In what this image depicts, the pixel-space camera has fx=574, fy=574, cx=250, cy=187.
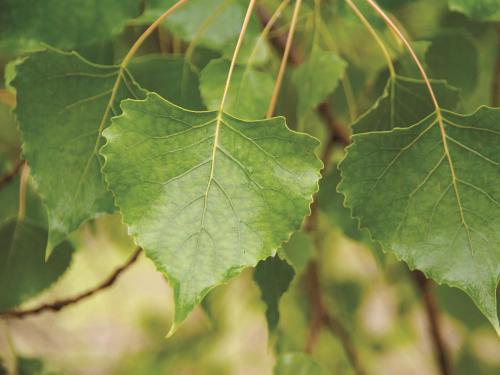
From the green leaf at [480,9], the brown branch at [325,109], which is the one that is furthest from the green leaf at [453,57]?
the green leaf at [480,9]

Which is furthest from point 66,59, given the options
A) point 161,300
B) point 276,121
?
A: point 161,300

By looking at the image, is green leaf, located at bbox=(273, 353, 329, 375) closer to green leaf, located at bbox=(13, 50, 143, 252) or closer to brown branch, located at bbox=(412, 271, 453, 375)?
green leaf, located at bbox=(13, 50, 143, 252)

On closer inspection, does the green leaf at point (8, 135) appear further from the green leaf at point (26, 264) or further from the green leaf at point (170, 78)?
the green leaf at point (170, 78)

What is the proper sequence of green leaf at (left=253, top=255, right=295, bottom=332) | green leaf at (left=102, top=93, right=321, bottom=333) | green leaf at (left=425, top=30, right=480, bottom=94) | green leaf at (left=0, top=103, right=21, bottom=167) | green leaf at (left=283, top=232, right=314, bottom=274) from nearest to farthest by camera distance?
green leaf at (left=102, top=93, right=321, bottom=333) < green leaf at (left=253, top=255, right=295, bottom=332) < green leaf at (left=283, top=232, right=314, bottom=274) < green leaf at (left=425, top=30, right=480, bottom=94) < green leaf at (left=0, top=103, right=21, bottom=167)

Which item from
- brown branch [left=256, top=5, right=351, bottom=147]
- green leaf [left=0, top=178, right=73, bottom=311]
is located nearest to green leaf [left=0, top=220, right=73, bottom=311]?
green leaf [left=0, top=178, right=73, bottom=311]

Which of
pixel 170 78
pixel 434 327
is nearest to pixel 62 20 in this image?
pixel 170 78

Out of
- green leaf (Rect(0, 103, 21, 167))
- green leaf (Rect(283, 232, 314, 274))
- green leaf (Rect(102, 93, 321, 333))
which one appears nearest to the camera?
green leaf (Rect(102, 93, 321, 333))

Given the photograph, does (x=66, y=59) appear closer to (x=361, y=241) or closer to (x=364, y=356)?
(x=361, y=241)

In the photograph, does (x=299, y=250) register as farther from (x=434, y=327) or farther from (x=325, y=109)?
(x=434, y=327)
